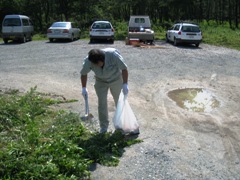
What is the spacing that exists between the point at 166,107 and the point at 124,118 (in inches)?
88.1

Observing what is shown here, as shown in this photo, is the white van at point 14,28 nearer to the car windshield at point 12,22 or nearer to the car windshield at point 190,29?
the car windshield at point 12,22

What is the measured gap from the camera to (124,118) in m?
5.28

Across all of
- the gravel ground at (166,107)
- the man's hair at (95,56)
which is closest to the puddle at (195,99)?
the gravel ground at (166,107)

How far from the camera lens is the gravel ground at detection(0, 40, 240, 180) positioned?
442 cm

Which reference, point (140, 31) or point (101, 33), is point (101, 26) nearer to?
point (101, 33)

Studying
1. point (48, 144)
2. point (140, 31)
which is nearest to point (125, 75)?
point (48, 144)

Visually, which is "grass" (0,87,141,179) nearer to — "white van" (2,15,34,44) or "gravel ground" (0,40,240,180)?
"gravel ground" (0,40,240,180)

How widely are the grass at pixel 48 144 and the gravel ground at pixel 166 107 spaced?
0.84 feet

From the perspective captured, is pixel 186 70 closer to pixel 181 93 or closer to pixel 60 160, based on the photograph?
pixel 181 93

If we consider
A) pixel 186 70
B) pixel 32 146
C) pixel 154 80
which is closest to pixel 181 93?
pixel 154 80

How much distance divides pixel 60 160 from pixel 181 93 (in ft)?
16.9

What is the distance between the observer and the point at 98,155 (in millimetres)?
4578

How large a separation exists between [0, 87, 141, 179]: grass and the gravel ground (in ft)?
0.84

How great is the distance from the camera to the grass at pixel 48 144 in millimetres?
3891
